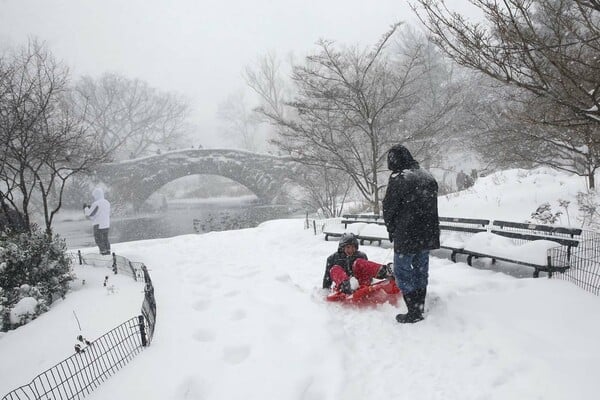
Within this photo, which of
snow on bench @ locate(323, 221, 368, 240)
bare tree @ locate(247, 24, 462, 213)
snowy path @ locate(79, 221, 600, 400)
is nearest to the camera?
snowy path @ locate(79, 221, 600, 400)

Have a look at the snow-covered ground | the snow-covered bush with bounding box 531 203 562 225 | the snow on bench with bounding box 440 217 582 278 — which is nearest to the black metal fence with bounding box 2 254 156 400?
the snow-covered ground

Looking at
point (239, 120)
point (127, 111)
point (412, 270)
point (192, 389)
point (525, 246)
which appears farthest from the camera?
point (239, 120)

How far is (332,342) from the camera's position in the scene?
3398 mm

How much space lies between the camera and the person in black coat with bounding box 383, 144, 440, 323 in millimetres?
3490

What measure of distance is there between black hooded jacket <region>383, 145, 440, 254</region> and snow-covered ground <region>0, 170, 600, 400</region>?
893 millimetres

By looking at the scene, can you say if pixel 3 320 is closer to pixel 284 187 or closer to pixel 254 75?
pixel 284 187

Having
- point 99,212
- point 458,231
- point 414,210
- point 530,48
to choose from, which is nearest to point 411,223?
point 414,210

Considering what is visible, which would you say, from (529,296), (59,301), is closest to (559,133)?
(529,296)

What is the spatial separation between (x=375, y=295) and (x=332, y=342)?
0.99 meters

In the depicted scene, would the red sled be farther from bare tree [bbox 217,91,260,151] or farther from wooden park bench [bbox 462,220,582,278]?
bare tree [bbox 217,91,260,151]

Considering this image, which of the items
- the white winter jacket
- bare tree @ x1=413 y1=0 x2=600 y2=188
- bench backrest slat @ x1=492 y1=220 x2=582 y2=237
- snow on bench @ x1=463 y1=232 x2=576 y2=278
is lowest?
snow on bench @ x1=463 y1=232 x2=576 y2=278

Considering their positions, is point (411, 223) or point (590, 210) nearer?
point (411, 223)

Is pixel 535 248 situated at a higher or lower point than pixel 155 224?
higher

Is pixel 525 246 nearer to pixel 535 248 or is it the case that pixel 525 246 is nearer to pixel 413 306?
pixel 535 248
